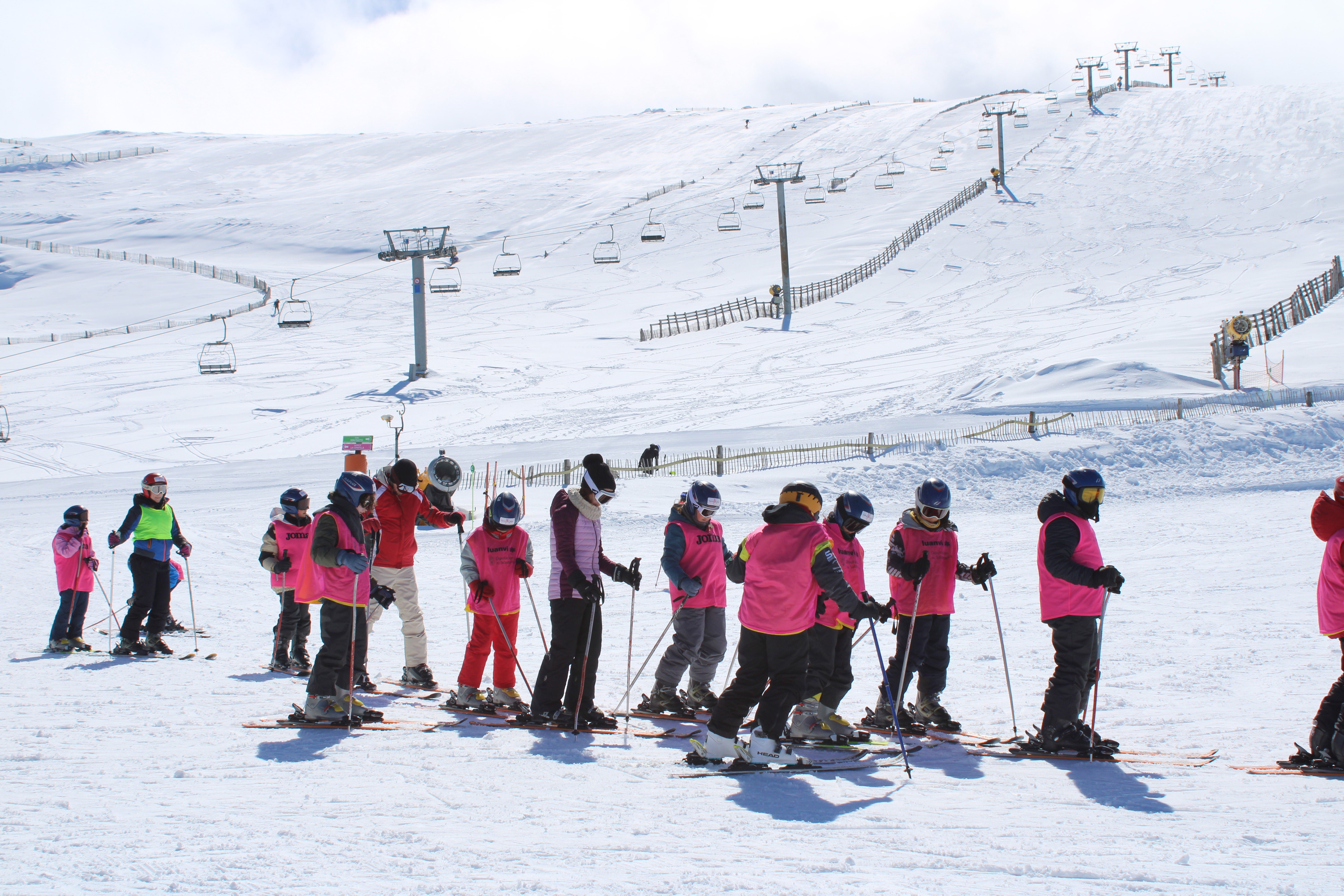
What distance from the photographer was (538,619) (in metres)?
6.21

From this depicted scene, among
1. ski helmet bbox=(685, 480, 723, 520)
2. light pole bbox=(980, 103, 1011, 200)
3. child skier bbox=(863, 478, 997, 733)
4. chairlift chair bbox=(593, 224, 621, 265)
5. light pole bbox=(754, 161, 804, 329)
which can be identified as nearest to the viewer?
ski helmet bbox=(685, 480, 723, 520)

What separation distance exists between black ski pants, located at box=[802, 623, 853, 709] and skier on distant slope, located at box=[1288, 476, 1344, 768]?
2213 mm

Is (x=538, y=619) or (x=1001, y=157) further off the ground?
(x=1001, y=157)

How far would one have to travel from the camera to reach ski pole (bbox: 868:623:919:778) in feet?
15.8

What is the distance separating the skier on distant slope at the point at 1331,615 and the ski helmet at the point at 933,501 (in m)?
1.80

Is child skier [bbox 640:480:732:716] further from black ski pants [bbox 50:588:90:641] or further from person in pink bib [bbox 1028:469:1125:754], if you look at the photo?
black ski pants [bbox 50:588:90:641]

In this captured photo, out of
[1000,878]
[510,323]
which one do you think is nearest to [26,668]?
[1000,878]

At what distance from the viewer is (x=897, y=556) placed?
574cm

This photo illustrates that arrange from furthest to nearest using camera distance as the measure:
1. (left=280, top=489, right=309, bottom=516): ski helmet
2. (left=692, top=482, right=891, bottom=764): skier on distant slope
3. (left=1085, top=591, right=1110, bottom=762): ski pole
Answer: (left=280, top=489, right=309, bottom=516): ski helmet < (left=1085, top=591, right=1110, bottom=762): ski pole < (left=692, top=482, right=891, bottom=764): skier on distant slope

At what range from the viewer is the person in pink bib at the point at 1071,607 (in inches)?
202

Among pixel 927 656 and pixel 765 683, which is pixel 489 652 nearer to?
pixel 765 683

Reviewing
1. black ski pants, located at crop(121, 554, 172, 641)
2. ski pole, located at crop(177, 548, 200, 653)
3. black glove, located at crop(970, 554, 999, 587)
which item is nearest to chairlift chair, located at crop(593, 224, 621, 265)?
ski pole, located at crop(177, 548, 200, 653)

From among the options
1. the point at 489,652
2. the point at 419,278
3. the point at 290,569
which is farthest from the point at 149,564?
the point at 419,278

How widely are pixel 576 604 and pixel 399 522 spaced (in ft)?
5.95
